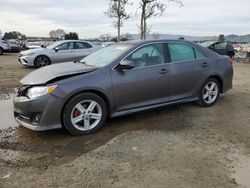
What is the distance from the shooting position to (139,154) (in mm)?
4320

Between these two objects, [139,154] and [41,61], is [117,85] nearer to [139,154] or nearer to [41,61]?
[139,154]

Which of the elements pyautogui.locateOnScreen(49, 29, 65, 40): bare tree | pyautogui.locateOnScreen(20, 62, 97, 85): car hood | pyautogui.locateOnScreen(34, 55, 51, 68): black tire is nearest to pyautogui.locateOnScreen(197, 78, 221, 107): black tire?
pyautogui.locateOnScreen(20, 62, 97, 85): car hood

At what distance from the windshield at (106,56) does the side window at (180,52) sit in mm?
895

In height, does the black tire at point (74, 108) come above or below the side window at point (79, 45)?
below

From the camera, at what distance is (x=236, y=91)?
8.40 meters

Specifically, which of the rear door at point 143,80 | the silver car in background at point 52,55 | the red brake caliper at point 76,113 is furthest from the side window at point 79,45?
the red brake caliper at point 76,113

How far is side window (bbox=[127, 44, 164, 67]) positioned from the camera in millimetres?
5684

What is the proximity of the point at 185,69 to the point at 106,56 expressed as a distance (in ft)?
5.13

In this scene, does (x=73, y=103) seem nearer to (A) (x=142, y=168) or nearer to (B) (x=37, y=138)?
(B) (x=37, y=138)

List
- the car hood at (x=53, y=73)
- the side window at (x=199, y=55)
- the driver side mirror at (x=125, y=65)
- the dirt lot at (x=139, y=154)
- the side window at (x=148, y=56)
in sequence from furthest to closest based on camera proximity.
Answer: the side window at (x=199, y=55) < the side window at (x=148, y=56) < the driver side mirror at (x=125, y=65) < the car hood at (x=53, y=73) < the dirt lot at (x=139, y=154)

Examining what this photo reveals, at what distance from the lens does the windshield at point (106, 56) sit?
558cm

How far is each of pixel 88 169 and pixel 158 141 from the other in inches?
52.0

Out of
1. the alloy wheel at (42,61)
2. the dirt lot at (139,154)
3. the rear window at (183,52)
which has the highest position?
the rear window at (183,52)

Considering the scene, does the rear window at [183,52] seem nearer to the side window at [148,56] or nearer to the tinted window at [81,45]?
the side window at [148,56]
